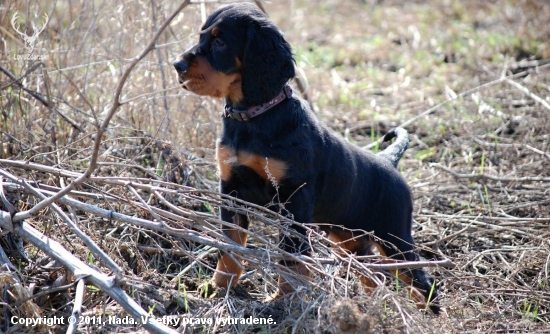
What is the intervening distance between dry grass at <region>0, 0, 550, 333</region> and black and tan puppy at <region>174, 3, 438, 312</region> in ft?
0.55

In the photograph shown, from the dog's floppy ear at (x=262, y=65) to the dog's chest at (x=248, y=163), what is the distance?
0.97ft

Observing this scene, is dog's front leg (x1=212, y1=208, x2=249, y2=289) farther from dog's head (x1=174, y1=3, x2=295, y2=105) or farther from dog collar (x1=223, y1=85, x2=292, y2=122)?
dog's head (x1=174, y1=3, x2=295, y2=105)

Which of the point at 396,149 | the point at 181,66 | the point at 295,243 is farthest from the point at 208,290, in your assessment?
the point at 396,149

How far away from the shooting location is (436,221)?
4.89m

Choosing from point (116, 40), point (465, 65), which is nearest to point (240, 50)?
point (116, 40)

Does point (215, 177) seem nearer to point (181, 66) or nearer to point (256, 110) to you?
point (256, 110)

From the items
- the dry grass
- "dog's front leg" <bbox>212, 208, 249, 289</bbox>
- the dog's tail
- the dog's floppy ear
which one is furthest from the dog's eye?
the dog's tail

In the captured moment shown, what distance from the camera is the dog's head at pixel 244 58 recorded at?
3.67 metres

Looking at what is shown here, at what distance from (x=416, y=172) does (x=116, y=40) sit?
2467 mm

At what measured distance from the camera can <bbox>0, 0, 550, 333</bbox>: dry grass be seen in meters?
3.25

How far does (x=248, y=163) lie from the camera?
A: 3.59m

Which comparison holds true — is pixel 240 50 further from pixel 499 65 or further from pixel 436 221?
pixel 499 65

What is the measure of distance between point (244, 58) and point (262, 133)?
0.42m

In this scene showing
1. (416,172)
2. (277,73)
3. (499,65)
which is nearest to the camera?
(277,73)
